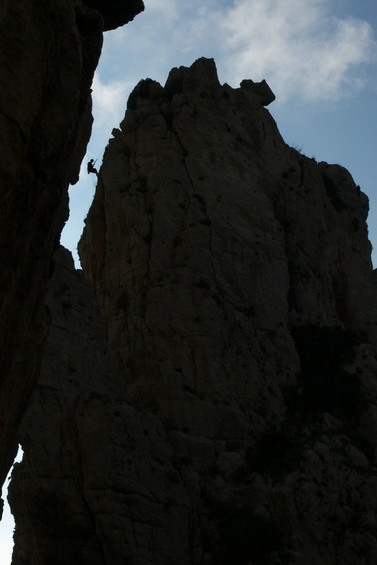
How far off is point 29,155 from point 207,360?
17.6m

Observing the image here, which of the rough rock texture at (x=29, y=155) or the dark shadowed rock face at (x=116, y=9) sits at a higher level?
the dark shadowed rock face at (x=116, y=9)

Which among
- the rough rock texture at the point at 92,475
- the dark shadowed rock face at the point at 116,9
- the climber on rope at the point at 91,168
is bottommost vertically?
the rough rock texture at the point at 92,475

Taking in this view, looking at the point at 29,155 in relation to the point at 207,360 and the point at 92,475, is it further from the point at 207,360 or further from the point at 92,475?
the point at 207,360

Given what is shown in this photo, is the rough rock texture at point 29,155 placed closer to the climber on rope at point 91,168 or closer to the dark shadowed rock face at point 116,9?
the dark shadowed rock face at point 116,9

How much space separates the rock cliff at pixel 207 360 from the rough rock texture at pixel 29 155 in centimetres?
616

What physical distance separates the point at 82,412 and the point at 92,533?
3.33 m

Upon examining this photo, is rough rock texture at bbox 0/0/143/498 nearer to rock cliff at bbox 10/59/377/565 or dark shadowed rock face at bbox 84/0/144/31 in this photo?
dark shadowed rock face at bbox 84/0/144/31

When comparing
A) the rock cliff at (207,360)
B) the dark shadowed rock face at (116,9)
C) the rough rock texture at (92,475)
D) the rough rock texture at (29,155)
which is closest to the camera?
the rough rock texture at (29,155)

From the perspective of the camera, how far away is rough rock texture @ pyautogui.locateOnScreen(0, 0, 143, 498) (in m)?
14.7

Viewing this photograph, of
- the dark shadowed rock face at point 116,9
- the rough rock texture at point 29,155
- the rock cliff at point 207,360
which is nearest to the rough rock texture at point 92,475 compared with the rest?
the rock cliff at point 207,360

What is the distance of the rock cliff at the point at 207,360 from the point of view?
27.5 meters

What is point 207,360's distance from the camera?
106 feet

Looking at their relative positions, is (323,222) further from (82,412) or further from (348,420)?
(82,412)

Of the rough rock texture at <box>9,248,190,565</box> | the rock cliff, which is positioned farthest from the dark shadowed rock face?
the rough rock texture at <box>9,248,190,565</box>
